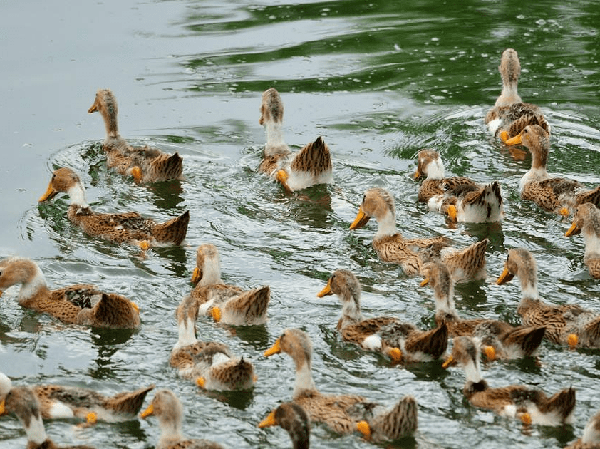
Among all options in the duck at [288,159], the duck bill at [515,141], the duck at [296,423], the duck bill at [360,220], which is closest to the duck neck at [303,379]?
the duck at [296,423]

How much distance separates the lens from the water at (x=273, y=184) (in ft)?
32.8

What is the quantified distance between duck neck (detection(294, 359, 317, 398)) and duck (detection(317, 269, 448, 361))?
0.86m

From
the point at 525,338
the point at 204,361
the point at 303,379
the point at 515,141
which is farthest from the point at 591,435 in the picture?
the point at 515,141

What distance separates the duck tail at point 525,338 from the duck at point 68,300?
121 inches

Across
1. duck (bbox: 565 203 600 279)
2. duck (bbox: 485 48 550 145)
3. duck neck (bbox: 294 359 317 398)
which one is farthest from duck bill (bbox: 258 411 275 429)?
duck (bbox: 485 48 550 145)

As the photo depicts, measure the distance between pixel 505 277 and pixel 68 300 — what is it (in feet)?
12.5

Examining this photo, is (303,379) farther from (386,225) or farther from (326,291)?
(386,225)

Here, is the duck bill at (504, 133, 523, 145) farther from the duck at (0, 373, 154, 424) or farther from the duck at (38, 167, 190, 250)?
the duck at (0, 373, 154, 424)

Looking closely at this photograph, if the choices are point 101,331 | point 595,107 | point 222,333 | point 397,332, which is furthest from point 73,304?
point 595,107

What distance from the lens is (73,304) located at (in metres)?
11.3

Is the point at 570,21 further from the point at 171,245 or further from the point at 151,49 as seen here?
the point at 171,245

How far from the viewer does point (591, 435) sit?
28.3 feet

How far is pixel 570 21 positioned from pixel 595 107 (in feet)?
11.6

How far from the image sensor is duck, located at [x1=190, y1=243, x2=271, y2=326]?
1085cm
